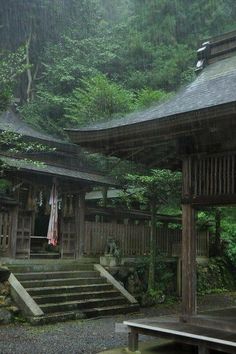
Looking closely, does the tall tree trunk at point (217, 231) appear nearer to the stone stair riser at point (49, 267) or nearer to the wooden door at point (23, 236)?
the stone stair riser at point (49, 267)

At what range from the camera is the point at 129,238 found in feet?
53.0

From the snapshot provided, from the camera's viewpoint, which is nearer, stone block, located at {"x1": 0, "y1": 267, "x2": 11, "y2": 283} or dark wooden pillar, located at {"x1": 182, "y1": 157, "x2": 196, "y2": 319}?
dark wooden pillar, located at {"x1": 182, "y1": 157, "x2": 196, "y2": 319}

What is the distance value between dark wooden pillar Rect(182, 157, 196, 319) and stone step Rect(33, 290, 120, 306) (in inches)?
191

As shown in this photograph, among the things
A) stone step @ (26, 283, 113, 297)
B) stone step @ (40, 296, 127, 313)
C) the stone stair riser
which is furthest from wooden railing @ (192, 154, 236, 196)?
the stone stair riser

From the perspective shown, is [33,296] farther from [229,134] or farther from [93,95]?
[93,95]

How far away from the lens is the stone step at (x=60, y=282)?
12.1 meters

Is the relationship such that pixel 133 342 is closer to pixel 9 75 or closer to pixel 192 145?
pixel 192 145

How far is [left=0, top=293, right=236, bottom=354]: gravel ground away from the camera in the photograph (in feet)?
26.4

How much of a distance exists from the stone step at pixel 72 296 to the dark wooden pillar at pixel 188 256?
4863mm

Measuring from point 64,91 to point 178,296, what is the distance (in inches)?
768

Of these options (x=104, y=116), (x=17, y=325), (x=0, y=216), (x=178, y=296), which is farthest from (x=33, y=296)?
(x=104, y=116)

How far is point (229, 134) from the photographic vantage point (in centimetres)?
759

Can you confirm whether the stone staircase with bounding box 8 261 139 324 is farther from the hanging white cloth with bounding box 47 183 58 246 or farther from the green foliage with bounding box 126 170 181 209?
the green foliage with bounding box 126 170 181 209

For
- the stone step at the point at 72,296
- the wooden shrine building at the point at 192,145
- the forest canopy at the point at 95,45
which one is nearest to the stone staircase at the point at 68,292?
the stone step at the point at 72,296
